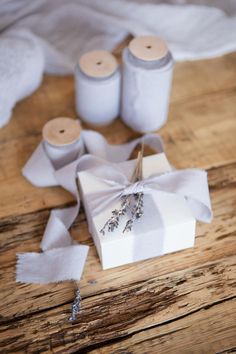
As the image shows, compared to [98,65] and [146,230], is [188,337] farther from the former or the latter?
[98,65]

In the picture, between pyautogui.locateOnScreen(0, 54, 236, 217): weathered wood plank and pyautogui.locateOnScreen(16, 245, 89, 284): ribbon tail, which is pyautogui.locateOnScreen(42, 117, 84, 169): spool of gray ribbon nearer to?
pyautogui.locateOnScreen(0, 54, 236, 217): weathered wood plank

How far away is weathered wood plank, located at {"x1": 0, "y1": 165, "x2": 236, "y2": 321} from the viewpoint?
0.75 metres

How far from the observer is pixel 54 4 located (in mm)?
1121

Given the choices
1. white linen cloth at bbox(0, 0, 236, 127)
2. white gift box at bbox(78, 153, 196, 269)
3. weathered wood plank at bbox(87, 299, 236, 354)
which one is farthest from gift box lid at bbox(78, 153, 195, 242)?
white linen cloth at bbox(0, 0, 236, 127)

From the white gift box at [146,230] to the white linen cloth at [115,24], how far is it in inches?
15.2

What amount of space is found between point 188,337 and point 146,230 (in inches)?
5.7

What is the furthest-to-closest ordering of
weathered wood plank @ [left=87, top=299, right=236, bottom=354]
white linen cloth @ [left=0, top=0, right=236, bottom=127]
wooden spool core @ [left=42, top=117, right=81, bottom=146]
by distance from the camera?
white linen cloth @ [left=0, top=0, right=236, bottom=127] < wooden spool core @ [left=42, top=117, right=81, bottom=146] < weathered wood plank @ [left=87, top=299, right=236, bottom=354]

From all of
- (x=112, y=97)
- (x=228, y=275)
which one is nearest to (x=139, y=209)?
(x=228, y=275)

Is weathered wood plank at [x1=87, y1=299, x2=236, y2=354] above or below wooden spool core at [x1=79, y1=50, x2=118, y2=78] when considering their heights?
below

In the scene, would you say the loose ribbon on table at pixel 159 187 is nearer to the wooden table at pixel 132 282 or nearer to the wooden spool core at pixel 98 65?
the wooden table at pixel 132 282

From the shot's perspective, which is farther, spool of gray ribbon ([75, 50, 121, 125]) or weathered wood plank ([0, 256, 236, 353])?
spool of gray ribbon ([75, 50, 121, 125])

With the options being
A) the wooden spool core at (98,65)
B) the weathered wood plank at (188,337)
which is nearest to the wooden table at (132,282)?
the weathered wood plank at (188,337)

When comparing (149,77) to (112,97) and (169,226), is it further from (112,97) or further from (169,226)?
(169,226)

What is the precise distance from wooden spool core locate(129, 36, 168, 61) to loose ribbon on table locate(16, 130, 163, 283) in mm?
126
